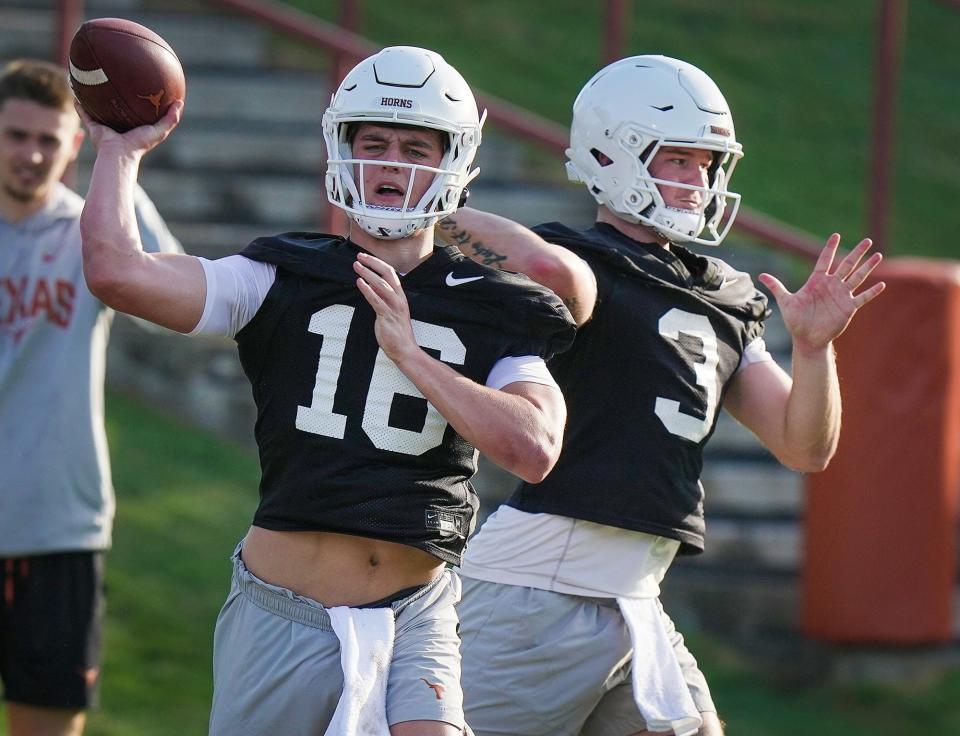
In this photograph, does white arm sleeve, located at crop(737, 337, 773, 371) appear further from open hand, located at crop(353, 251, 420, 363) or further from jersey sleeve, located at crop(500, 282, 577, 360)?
open hand, located at crop(353, 251, 420, 363)

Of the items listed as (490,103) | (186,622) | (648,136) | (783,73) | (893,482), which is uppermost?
(648,136)

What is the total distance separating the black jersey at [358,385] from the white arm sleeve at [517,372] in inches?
0.8

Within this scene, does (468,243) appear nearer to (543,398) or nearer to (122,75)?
(543,398)

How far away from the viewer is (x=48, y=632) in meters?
4.70

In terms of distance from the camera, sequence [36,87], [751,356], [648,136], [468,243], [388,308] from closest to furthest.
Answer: [388,308]
[468,243]
[648,136]
[751,356]
[36,87]

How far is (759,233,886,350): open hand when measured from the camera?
11.9 ft

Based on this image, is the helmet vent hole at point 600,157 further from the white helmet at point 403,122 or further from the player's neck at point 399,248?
the player's neck at point 399,248

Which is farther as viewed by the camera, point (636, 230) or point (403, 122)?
point (636, 230)

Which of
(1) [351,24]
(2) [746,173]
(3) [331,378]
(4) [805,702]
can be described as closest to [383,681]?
(3) [331,378]

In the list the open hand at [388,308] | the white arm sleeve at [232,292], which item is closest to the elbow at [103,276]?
the white arm sleeve at [232,292]

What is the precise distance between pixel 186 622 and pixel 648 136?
2.94 meters

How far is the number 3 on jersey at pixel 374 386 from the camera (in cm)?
319

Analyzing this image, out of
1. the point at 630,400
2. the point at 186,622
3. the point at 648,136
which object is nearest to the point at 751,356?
the point at 630,400

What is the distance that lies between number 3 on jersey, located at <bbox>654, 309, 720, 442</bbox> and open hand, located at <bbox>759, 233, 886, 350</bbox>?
0.26 meters
